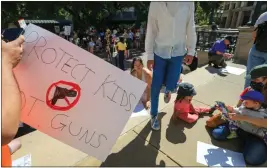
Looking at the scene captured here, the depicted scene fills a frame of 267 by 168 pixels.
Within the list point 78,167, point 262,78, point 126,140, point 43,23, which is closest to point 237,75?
point 262,78

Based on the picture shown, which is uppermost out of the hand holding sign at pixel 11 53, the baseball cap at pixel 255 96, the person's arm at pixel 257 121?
the hand holding sign at pixel 11 53

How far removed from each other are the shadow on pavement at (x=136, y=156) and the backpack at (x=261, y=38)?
1936mm

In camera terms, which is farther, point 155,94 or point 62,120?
point 155,94

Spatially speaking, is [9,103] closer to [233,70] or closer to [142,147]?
[142,147]

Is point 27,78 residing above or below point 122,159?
above

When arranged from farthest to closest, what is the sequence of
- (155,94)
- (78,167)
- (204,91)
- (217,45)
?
(217,45)
(204,91)
(155,94)
(78,167)

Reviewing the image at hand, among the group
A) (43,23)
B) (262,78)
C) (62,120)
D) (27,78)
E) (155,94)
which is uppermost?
(27,78)

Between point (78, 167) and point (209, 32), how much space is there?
8.25 meters

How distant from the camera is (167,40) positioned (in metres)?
2.18

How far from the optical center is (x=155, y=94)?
8.00 feet

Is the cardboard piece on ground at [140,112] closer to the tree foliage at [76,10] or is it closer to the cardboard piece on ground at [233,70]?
the cardboard piece on ground at [233,70]

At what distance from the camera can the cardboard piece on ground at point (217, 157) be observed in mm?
1973

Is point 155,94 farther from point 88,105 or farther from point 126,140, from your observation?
point 88,105

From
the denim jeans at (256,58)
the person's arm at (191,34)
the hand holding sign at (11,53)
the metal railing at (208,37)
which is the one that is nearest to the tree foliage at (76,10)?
the metal railing at (208,37)
